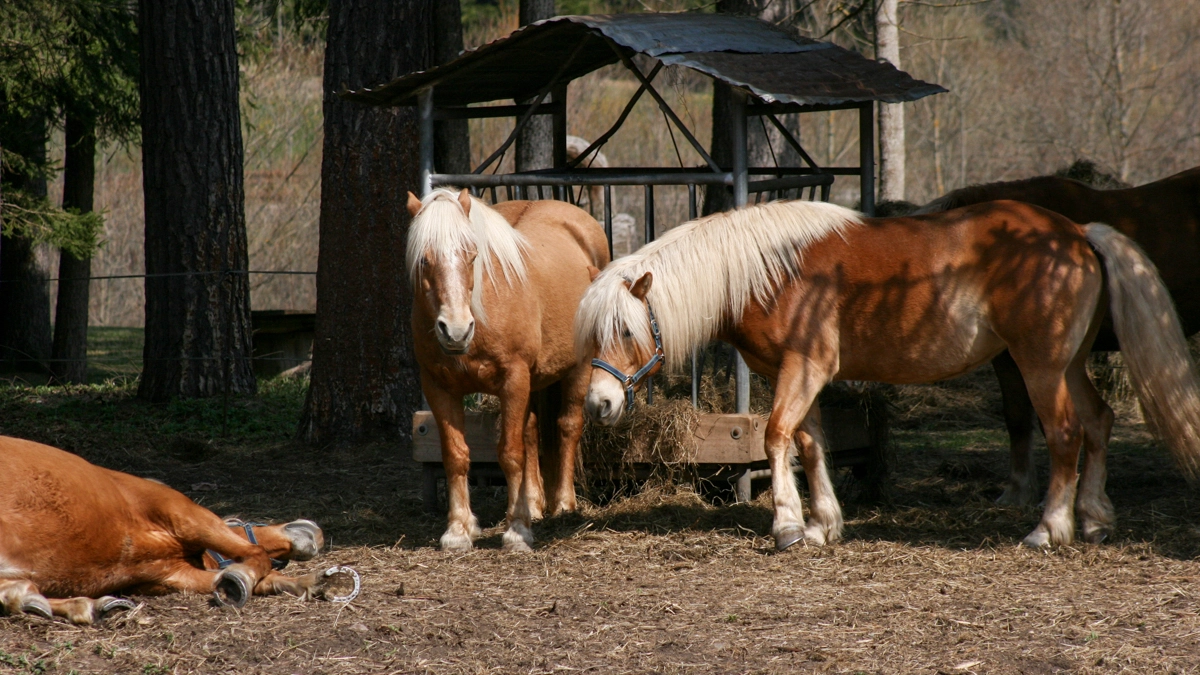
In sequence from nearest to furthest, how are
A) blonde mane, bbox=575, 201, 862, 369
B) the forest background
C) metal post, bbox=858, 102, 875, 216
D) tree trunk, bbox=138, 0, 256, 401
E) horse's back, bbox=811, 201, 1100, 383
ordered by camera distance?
blonde mane, bbox=575, 201, 862, 369 < horse's back, bbox=811, 201, 1100, 383 < metal post, bbox=858, 102, 875, 216 < tree trunk, bbox=138, 0, 256, 401 < the forest background

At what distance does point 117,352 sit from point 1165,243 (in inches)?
494

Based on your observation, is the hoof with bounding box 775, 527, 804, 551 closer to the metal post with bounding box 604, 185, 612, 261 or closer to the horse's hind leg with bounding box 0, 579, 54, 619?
the metal post with bounding box 604, 185, 612, 261

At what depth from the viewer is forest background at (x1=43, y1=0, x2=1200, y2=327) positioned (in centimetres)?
1786

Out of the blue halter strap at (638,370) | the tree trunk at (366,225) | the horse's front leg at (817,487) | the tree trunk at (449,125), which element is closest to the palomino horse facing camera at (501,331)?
the blue halter strap at (638,370)

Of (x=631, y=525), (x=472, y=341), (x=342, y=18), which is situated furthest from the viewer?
(x=342, y=18)

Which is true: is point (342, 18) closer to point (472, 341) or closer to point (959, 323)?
point (472, 341)

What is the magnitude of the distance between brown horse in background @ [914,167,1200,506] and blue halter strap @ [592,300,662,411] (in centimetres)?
226

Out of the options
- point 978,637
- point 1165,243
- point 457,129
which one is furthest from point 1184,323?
point 457,129

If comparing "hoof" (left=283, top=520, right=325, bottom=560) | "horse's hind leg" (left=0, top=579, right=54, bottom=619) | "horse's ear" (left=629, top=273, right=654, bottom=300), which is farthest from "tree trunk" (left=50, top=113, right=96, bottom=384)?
"horse's ear" (left=629, top=273, right=654, bottom=300)

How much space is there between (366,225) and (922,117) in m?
20.4

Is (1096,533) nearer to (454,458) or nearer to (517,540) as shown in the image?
(517,540)

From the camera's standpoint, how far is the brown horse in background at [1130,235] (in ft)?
18.9

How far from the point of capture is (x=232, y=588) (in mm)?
3811

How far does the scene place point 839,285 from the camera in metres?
4.87
